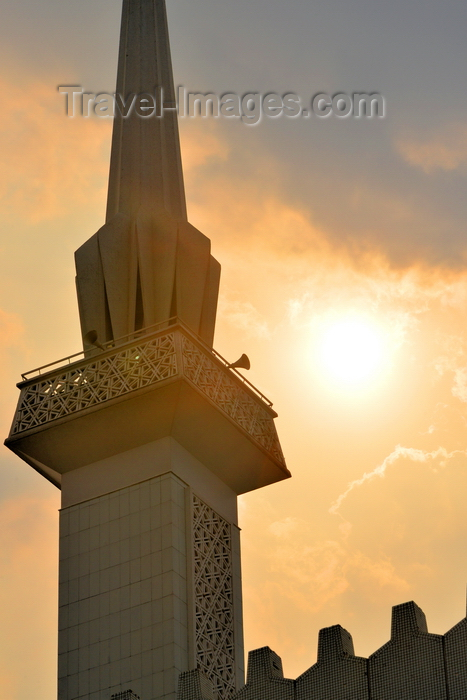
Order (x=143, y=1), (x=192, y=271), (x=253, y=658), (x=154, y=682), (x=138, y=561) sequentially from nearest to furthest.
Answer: (x=253, y=658), (x=154, y=682), (x=138, y=561), (x=192, y=271), (x=143, y=1)

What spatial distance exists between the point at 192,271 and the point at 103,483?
4.94 metres

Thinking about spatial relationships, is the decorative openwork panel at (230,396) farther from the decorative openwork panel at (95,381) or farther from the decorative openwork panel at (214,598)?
the decorative openwork panel at (214,598)

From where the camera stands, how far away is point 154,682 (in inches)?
846

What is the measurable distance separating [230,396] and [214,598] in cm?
407

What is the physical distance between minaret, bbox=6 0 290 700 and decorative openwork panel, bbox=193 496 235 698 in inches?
1.4

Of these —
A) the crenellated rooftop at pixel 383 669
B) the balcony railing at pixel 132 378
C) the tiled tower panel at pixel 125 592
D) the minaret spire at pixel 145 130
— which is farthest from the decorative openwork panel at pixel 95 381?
the crenellated rooftop at pixel 383 669

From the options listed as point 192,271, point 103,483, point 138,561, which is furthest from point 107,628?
point 192,271

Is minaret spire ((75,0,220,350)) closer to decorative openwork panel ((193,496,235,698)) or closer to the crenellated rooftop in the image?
decorative openwork panel ((193,496,235,698))

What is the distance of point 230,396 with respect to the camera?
82.9 feet

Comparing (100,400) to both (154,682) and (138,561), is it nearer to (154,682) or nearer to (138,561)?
(138,561)

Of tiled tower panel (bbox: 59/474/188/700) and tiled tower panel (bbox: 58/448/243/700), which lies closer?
tiled tower panel (bbox: 59/474/188/700)

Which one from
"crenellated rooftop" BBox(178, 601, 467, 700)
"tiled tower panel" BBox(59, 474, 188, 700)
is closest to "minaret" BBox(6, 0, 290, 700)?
"tiled tower panel" BBox(59, 474, 188, 700)

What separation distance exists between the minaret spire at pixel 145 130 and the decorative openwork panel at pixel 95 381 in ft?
13.0

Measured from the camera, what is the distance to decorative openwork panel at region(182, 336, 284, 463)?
24375 mm
